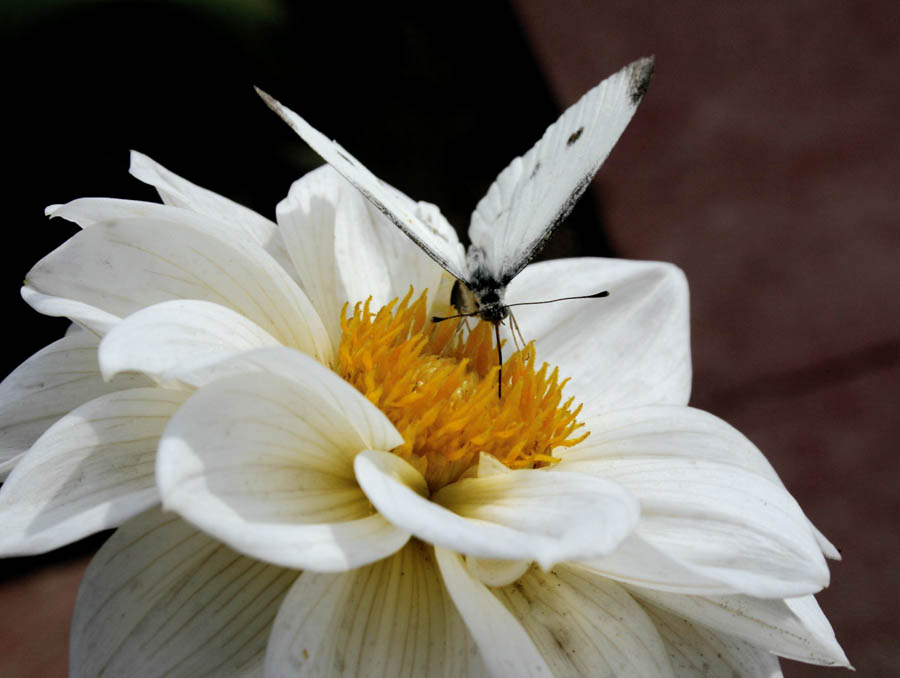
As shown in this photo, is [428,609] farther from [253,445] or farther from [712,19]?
[712,19]

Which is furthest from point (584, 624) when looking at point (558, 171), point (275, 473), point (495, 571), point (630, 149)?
point (630, 149)

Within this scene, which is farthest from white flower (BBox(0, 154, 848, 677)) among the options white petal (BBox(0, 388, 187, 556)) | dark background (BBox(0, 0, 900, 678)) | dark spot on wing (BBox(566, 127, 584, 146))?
dark background (BBox(0, 0, 900, 678))

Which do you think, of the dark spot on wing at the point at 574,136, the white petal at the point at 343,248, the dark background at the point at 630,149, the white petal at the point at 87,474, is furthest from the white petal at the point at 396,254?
the dark background at the point at 630,149

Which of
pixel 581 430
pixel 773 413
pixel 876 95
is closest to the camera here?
pixel 581 430

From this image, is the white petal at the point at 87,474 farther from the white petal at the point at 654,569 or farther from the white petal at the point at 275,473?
the white petal at the point at 654,569

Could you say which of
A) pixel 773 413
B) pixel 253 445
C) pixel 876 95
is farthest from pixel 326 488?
pixel 876 95

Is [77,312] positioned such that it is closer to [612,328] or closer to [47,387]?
[47,387]
